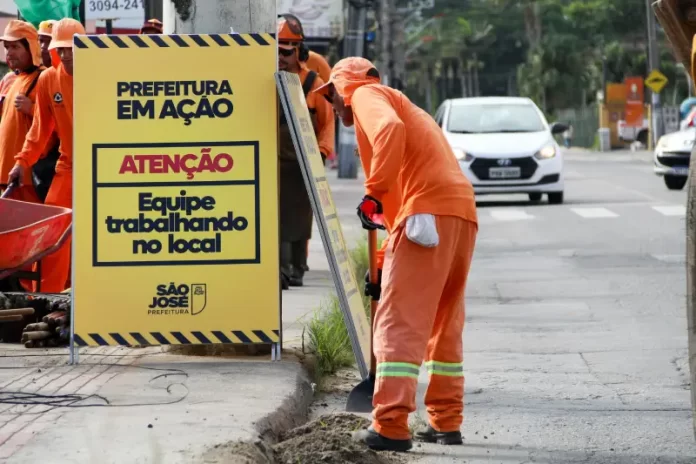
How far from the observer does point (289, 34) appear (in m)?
11.4

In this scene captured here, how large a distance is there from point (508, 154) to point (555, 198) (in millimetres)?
1317

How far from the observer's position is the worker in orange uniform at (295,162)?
1137 cm

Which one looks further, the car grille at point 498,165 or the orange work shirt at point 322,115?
the car grille at point 498,165

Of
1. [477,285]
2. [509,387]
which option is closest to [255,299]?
[509,387]

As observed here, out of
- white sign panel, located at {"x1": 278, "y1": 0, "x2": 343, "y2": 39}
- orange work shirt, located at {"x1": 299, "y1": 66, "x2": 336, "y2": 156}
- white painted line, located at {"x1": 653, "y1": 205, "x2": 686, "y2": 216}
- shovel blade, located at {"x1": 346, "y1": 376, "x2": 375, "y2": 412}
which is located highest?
white sign panel, located at {"x1": 278, "y1": 0, "x2": 343, "y2": 39}

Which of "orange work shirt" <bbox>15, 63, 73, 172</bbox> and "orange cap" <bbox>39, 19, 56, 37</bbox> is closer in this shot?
"orange work shirt" <bbox>15, 63, 73, 172</bbox>

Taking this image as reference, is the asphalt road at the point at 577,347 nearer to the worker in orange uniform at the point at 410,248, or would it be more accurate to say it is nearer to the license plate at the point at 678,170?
the worker in orange uniform at the point at 410,248

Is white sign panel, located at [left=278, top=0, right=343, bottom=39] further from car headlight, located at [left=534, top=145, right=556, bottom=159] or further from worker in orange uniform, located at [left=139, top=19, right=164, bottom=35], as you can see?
worker in orange uniform, located at [left=139, top=19, right=164, bottom=35]

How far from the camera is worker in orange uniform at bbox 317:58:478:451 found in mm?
6242

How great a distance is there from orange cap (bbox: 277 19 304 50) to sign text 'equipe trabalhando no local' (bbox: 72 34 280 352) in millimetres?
3511

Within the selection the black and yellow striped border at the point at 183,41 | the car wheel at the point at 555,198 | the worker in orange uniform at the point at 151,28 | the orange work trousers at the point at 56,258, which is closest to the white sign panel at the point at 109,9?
the worker in orange uniform at the point at 151,28

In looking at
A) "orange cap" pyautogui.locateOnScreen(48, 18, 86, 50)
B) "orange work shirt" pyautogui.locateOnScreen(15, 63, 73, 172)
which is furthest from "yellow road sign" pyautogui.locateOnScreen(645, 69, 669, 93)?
"orange cap" pyautogui.locateOnScreen(48, 18, 86, 50)

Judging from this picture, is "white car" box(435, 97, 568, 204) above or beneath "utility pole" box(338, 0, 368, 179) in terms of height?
beneath

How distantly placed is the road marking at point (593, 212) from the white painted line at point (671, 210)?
693 millimetres
